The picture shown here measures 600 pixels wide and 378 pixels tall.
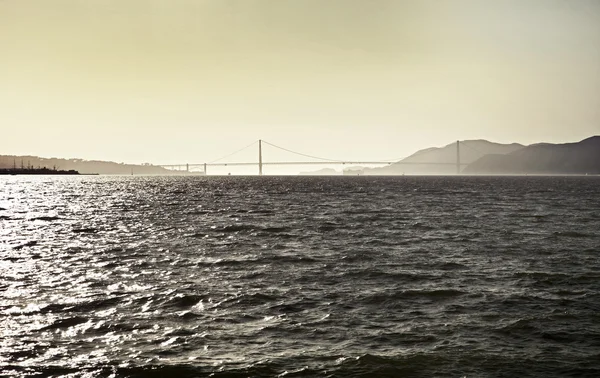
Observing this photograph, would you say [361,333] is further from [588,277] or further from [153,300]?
[588,277]

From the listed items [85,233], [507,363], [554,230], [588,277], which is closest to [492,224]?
[554,230]

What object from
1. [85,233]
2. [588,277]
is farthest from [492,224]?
[85,233]

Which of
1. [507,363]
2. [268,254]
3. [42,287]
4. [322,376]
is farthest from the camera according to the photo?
[268,254]

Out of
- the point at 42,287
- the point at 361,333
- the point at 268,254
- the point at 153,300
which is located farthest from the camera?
the point at 268,254

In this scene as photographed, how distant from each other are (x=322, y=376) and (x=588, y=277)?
14557 mm

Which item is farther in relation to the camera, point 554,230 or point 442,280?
point 554,230

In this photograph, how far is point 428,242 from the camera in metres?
32.2

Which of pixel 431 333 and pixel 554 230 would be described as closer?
pixel 431 333

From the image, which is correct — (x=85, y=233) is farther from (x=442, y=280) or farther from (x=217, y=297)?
(x=442, y=280)

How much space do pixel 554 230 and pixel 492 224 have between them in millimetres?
5290

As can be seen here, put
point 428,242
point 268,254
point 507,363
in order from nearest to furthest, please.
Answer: point 507,363, point 268,254, point 428,242

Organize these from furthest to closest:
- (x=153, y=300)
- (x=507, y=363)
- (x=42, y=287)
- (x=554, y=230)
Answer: (x=554, y=230) → (x=42, y=287) → (x=153, y=300) → (x=507, y=363)

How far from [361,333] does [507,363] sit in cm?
363

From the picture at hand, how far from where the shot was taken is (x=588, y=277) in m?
21.5
